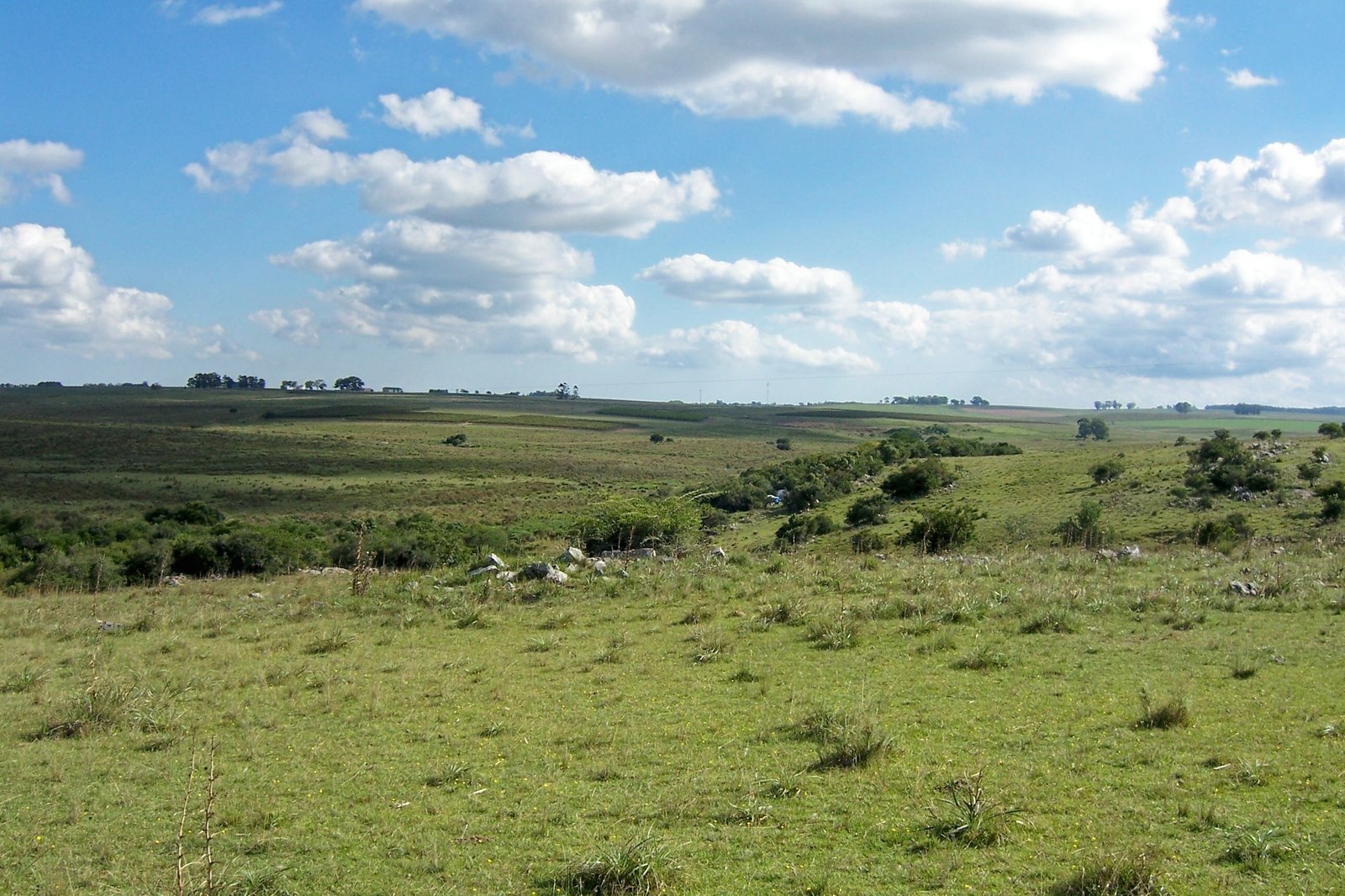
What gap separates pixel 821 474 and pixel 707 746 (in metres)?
52.7

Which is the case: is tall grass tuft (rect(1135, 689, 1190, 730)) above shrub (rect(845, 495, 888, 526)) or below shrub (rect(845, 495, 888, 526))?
above

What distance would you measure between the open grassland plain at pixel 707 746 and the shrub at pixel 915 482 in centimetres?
3405

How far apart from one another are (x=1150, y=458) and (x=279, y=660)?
53.5m

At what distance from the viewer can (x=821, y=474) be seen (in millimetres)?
61406

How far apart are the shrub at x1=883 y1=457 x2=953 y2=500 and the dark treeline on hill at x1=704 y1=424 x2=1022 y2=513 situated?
14.6 ft

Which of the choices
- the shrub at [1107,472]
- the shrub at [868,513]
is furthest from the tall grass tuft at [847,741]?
the shrub at [1107,472]

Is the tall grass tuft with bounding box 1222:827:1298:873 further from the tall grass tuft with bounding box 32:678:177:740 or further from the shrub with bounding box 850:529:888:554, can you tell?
the shrub with bounding box 850:529:888:554

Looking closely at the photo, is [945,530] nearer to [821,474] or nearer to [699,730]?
[821,474]

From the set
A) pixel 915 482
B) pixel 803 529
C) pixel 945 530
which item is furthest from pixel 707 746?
pixel 915 482

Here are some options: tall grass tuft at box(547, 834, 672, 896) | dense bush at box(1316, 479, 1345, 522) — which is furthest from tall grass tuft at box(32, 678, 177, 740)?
dense bush at box(1316, 479, 1345, 522)

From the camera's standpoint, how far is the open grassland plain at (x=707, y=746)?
673 centimetres

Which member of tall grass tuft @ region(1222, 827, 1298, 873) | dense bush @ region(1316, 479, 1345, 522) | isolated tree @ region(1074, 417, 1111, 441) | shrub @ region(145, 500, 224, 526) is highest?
isolated tree @ region(1074, 417, 1111, 441)

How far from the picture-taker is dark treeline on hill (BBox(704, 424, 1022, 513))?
57.3 meters

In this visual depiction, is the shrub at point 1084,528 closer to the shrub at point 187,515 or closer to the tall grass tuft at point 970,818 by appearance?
the tall grass tuft at point 970,818
